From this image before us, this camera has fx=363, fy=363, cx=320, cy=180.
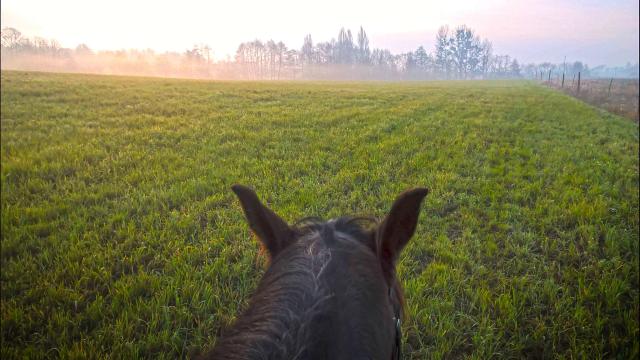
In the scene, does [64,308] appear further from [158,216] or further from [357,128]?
[357,128]

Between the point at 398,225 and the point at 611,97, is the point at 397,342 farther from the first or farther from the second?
the point at 611,97

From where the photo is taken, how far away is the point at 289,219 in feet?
18.1

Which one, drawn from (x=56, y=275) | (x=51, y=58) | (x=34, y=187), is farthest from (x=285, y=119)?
(x=51, y=58)

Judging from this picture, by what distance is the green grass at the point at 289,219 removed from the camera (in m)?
3.36

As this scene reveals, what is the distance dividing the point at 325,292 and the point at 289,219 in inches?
169

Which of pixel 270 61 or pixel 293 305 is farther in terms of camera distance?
pixel 270 61

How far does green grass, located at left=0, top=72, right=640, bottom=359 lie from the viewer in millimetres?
3363

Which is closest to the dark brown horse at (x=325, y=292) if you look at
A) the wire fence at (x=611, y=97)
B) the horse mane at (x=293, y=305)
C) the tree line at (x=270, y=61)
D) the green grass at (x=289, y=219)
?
the horse mane at (x=293, y=305)

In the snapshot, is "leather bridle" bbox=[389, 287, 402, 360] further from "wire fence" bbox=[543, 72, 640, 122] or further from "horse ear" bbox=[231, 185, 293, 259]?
"wire fence" bbox=[543, 72, 640, 122]

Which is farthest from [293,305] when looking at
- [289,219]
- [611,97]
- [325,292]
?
[611,97]

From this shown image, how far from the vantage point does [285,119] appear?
13930mm

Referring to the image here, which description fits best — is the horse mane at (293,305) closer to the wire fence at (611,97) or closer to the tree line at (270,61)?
the wire fence at (611,97)

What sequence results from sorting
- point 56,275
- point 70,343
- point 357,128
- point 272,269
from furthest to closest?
1. point 357,128
2. point 56,275
3. point 70,343
4. point 272,269

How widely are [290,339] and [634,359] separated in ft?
11.9
